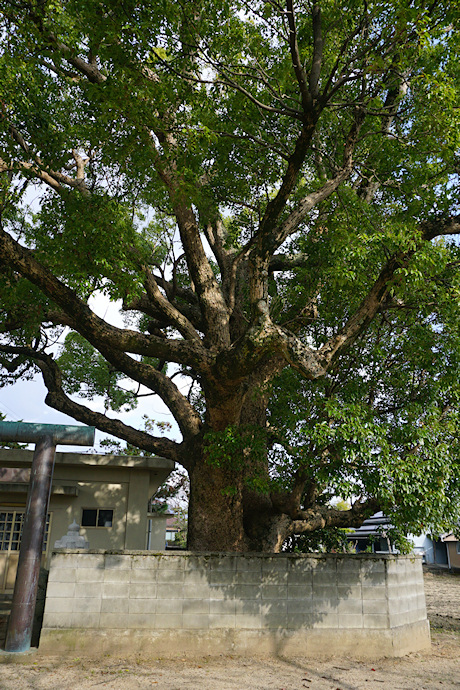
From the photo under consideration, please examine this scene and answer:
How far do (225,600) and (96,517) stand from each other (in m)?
5.98

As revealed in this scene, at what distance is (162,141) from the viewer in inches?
360

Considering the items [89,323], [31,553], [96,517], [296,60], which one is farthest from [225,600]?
[296,60]

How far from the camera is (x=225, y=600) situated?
7570 millimetres

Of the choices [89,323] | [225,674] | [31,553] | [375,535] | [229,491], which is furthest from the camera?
[375,535]

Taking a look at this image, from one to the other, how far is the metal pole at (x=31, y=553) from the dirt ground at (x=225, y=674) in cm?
34

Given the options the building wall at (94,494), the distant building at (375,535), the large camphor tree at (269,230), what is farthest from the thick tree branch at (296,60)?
the building wall at (94,494)

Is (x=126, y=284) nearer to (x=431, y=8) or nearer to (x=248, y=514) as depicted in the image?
(x=248, y=514)

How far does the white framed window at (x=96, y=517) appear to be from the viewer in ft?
41.2

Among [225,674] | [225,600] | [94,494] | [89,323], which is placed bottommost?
[225,674]

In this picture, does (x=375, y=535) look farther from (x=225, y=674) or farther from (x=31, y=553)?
(x=31, y=553)

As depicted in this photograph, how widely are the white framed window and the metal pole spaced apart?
5541 millimetres

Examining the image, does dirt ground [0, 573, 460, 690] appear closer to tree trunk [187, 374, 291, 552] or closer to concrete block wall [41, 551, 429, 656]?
concrete block wall [41, 551, 429, 656]

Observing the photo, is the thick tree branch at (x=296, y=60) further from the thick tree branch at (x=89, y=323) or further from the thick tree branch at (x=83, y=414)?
the thick tree branch at (x=83, y=414)

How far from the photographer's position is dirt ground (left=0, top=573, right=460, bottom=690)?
6062mm
